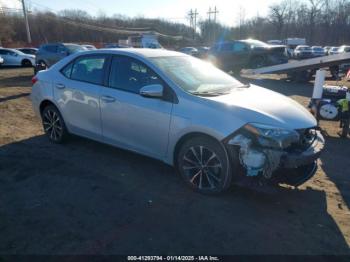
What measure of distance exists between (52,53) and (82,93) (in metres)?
13.7

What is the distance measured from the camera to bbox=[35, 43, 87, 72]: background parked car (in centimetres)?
1709

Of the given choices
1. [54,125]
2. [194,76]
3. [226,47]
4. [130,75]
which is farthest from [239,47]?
[130,75]

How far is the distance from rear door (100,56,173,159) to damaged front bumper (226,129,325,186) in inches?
38.5

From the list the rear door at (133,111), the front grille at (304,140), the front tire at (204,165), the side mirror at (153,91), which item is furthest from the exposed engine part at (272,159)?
the side mirror at (153,91)

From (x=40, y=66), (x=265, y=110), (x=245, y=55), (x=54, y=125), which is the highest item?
(x=265, y=110)

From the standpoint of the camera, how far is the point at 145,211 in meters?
3.68

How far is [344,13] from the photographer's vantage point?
73.6m

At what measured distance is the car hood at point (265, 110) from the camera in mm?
3668

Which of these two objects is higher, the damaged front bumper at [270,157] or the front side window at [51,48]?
the front side window at [51,48]

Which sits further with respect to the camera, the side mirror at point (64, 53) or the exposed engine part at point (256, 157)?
the side mirror at point (64, 53)

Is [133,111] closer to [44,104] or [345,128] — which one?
[44,104]

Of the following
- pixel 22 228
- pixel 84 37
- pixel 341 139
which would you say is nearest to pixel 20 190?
pixel 22 228

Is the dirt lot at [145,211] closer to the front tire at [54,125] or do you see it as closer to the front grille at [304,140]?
the front tire at [54,125]

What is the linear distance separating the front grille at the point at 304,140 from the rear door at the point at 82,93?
2.79 m
